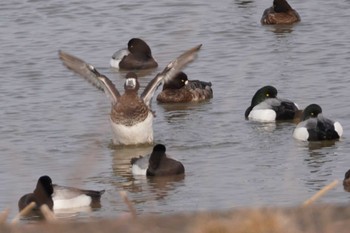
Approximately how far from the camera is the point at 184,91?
1741 centimetres

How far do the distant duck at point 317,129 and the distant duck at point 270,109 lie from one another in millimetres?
971

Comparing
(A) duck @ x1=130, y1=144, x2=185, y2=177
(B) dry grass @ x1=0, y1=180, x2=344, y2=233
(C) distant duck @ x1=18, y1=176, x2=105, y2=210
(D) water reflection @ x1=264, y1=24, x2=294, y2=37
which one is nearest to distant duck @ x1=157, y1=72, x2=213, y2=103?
(A) duck @ x1=130, y1=144, x2=185, y2=177

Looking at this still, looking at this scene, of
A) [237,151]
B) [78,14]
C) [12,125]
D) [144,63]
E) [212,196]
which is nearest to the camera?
[212,196]

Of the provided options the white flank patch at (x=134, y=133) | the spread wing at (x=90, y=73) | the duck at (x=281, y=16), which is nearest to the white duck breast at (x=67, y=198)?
the white flank patch at (x=134, y=133)

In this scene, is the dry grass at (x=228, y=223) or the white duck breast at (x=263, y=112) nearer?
the dry grass at (x=228, y=223)

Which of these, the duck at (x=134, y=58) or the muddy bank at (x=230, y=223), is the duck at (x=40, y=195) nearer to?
the muddy bank at (x=230, y=223)

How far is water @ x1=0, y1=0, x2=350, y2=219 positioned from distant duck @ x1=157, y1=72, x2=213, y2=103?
0.21 metres

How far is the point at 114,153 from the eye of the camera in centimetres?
1421

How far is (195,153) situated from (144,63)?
6.62 meters

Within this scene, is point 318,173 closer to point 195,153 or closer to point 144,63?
point 195,153

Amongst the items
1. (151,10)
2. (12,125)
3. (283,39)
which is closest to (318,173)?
(12,125)

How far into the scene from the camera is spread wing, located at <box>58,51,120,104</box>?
14.7 metres

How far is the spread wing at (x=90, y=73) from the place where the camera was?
14742mm

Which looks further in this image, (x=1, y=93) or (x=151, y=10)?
(x=151, y=10)
